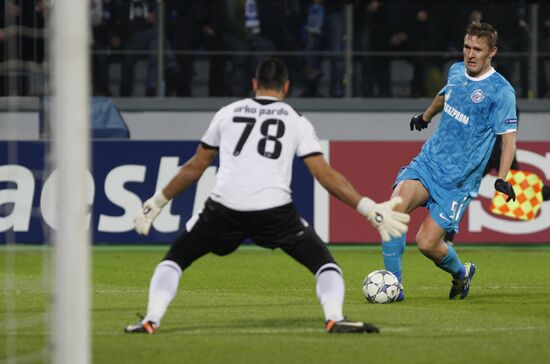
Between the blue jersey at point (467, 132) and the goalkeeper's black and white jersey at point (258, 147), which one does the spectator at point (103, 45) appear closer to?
the blue jersey at point (467, 132)

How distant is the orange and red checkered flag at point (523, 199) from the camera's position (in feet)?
53.7

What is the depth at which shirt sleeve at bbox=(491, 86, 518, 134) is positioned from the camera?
10.5 m

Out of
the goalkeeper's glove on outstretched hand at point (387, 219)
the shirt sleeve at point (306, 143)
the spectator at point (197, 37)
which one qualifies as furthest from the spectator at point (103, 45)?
the goalkeeper's glove on outstretched hand at point (387, 219)

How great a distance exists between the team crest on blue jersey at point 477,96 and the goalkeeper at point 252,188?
8.66ft

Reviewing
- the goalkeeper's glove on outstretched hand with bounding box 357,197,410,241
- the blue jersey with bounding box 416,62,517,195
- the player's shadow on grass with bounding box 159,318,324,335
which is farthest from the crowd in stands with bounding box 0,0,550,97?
the goalkeeper's glove on outstretched hand with bounding box 357,197,410,241

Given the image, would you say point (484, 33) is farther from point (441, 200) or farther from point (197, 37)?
point (197, 37)

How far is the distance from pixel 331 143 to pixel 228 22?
3.91 metres

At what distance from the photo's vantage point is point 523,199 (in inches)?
647

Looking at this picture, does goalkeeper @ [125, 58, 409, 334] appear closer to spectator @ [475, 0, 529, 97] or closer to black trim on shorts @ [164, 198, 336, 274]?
black trim on shorts @ [164, 198, 336, 274]

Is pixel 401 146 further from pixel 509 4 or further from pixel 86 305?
pixel 86 305

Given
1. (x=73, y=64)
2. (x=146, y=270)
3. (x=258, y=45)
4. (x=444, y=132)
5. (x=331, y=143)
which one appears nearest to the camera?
(x=73, y=64)

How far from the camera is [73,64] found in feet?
20.9

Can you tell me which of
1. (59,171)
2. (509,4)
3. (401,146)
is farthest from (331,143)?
(59,171)

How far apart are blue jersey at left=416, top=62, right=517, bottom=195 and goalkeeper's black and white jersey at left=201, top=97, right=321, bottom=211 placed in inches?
106
